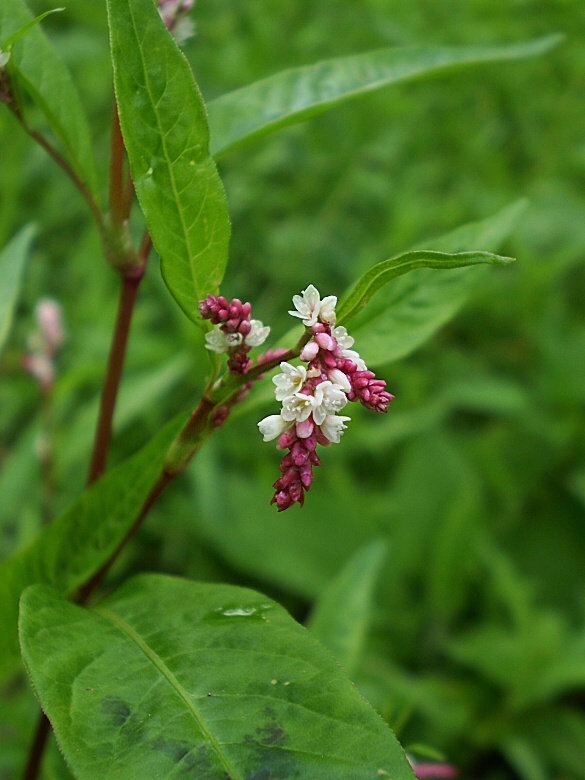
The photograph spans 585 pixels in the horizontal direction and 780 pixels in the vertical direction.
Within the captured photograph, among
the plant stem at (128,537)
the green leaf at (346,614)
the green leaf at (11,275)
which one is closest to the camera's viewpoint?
the plant stem at (128,537)

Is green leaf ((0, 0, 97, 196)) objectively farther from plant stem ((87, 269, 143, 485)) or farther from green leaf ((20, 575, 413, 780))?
green leaf ((20, 575, 413, 780))

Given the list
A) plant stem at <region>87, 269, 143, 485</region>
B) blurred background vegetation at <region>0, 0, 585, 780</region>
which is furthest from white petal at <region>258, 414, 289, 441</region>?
blurred background vegetation at <region>0, 0, 585, 780</region>

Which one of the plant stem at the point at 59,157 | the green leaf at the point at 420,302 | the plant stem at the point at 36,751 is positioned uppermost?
the plant stem at the point at 59,157

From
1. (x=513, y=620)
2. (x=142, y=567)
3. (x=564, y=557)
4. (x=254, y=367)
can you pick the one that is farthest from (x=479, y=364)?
(x=254, y=367)

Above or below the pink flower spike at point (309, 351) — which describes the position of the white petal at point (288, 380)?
below

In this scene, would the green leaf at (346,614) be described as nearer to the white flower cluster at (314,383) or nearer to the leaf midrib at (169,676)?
the leaf midrib at (169,676)

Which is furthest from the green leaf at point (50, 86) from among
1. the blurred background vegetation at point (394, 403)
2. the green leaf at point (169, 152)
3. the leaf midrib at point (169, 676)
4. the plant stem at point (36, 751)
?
the blurred background vegetation at point (394, 403)

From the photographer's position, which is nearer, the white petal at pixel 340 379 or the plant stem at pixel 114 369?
the white petal at pixel 340 379

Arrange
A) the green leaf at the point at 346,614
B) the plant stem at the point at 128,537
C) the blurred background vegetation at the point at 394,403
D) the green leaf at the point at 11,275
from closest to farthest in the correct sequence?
1. the plant stem at the point at 128,537
2. the green leaf at the point at 11,275
3. the green leaf at the point at 346,614
4. the blurred background vegetation at the point at 394,403
